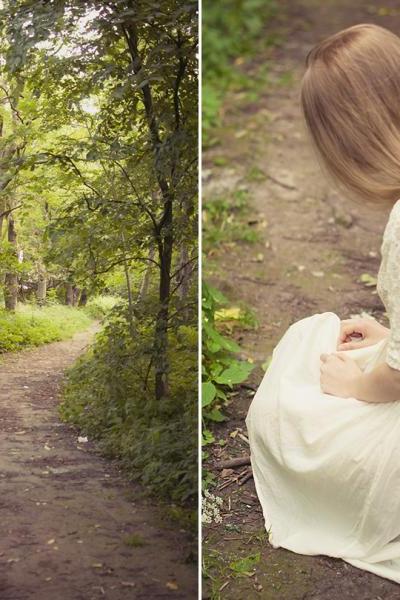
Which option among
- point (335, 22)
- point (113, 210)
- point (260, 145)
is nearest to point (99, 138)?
point (113, 210)

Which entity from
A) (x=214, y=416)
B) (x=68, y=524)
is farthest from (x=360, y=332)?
(x=68, y=524)

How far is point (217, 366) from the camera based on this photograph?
303 centimetres

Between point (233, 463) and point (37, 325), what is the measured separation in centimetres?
99

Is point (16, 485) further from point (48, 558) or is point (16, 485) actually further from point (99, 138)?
point (99, 138)

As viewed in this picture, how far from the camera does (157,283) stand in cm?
186

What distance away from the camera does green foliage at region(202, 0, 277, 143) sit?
553cm

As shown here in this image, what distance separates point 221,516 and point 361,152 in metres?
1.09

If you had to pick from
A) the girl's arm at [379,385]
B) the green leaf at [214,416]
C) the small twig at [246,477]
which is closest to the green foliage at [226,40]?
the green leaf at [214,416]

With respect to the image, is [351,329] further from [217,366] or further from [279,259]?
[279,259]

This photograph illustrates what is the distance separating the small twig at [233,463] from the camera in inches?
104

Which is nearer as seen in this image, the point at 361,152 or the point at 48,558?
the point at 48,558

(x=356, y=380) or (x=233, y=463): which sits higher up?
(x=356, y=380)

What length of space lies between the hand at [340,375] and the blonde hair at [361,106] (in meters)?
0.45

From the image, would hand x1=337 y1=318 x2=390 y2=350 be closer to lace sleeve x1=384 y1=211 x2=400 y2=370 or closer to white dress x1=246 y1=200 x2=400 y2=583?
white dress x1=246 y1=200 x2=400 y2=583
